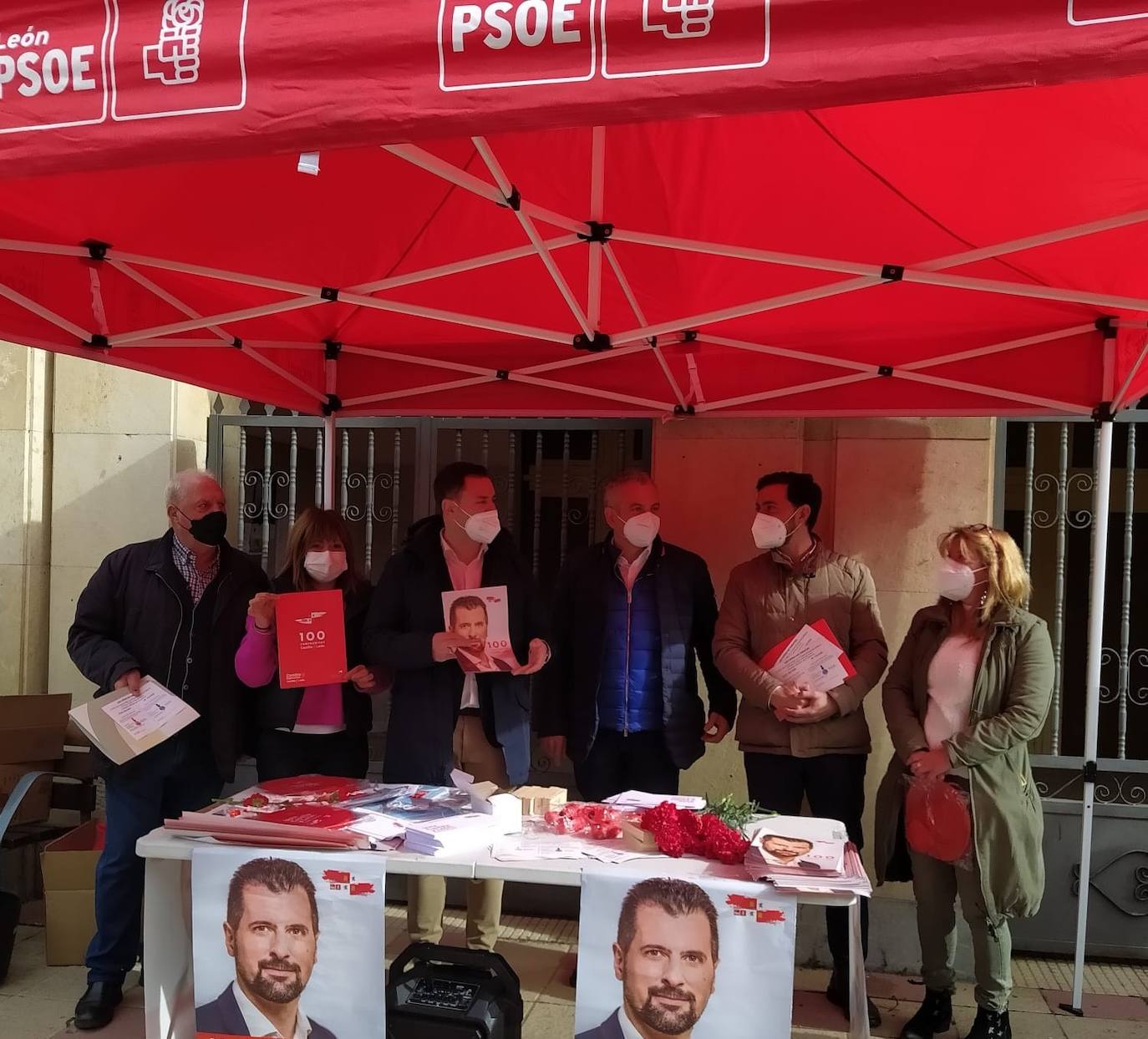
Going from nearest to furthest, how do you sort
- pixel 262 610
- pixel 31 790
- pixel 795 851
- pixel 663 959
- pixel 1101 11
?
pixel 1101 11
pixel 663 959
pixel 795 851
pixel 262 610
pixel 31 790

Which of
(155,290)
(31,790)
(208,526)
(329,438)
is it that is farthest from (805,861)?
(31,790)

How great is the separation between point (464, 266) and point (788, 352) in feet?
4.67

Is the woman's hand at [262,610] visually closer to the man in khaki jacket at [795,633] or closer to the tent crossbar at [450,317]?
the tent crossbar at [450,317]

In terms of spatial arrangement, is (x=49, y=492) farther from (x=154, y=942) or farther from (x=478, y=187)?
(x=478, y=187)

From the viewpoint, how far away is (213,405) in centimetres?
582

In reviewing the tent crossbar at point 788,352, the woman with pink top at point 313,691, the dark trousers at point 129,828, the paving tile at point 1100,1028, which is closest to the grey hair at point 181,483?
the woman with pink top at point 313,691

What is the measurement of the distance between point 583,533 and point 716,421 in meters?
0.96

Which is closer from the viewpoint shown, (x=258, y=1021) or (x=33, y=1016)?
(x=258, y=1021)

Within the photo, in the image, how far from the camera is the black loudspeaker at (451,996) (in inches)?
114

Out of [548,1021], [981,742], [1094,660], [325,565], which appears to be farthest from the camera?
[1094,660]

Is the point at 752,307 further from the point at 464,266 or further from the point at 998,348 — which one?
the point at 998,348

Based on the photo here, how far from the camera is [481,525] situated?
12.4 ft

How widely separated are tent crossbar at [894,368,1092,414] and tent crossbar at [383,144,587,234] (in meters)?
1.82

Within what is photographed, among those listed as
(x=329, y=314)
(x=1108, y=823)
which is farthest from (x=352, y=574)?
(x=1108, y=823)
